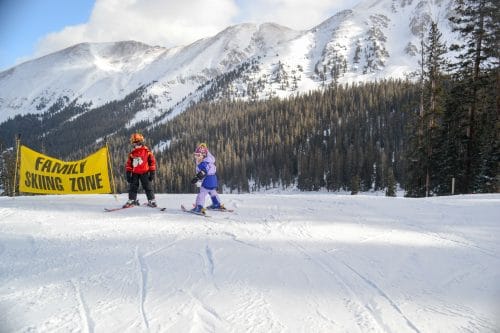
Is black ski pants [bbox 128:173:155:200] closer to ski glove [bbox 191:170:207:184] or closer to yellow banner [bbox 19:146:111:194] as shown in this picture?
yellow banner [bbox 19:146:111:194]

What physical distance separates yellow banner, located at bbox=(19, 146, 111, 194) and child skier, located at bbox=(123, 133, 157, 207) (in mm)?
1727

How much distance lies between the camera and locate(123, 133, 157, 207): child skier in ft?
34.2

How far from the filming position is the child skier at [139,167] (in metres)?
10.4

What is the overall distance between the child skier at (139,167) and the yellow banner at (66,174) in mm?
1727

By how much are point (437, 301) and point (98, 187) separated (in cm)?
1080

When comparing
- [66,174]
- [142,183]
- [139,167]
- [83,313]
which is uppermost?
[139,167]

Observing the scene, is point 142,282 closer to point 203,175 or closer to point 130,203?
point 203,175

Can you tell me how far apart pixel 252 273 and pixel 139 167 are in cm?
662

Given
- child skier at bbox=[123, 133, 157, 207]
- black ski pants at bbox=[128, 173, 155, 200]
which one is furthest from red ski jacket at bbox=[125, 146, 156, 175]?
black ski pants at bbox=[128, 173, 155, 200]

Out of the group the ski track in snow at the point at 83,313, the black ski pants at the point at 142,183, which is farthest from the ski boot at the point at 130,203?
the ski track in snow at the point at 83,313

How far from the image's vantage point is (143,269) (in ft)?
16.9

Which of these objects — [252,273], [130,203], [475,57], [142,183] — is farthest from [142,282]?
[475,57]

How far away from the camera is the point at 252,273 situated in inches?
197

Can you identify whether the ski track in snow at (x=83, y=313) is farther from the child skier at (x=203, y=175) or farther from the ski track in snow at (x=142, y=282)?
the child skier at (x=203, y=175)
